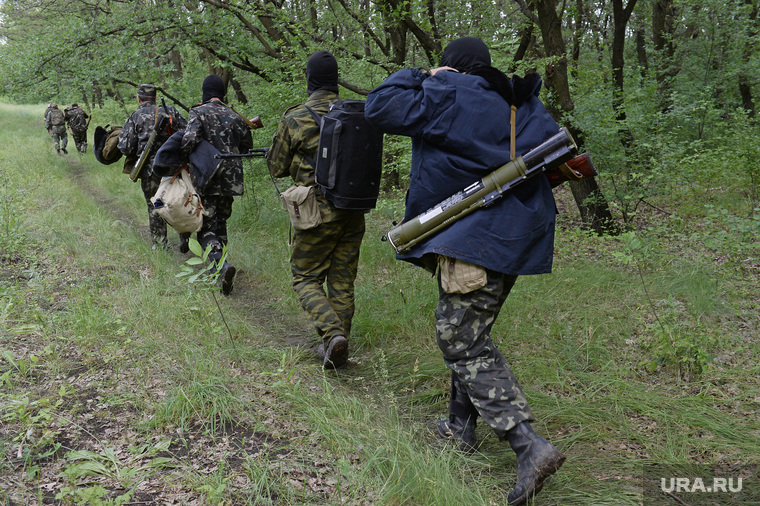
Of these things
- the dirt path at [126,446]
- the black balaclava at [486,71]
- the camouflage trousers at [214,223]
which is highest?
the black balaclava at [486,71]

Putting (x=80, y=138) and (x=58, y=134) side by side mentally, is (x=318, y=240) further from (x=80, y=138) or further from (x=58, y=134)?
(x=58, y=134)

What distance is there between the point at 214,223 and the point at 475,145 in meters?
4.10

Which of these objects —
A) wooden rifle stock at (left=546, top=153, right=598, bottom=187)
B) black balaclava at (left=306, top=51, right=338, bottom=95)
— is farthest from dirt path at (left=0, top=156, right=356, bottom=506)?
black balaclava at (left=306, top=51, right=338, bottom=95)

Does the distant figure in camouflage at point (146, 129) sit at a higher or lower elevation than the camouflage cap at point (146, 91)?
lower

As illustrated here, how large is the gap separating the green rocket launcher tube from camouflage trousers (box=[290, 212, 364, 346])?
1.42m

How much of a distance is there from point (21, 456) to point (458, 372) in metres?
2.23

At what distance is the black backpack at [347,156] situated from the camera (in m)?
3.71

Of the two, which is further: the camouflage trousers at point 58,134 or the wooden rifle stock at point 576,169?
the camouflage trousers at point 58,134

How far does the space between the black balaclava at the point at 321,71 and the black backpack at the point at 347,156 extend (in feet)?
1.02

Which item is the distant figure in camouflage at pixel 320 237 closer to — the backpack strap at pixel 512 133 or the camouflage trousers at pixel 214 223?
the backpack strap at pixel 512 133

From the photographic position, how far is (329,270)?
4.36 m

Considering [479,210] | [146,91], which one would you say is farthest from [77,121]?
[479,210]

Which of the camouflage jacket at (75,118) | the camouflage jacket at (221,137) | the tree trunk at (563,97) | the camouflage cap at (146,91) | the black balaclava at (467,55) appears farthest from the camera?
the camouflage jacket at (75,118)

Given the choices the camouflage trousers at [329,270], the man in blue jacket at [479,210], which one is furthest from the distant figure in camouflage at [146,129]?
the man in blue jacket at [479,210]
